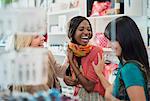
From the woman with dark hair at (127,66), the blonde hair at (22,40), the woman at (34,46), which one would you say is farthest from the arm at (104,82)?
the blonde hair at (22,40)

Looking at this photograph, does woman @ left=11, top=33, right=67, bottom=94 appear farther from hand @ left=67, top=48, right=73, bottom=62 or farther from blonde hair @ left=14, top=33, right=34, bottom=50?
hand @ left=67, top=48, right=73, bottom=62

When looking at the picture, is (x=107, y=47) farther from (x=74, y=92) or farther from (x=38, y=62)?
(x=38, y=62)

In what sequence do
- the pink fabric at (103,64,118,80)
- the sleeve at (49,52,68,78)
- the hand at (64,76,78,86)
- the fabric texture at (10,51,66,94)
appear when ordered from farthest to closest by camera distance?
the pink fabric at (103,64,118,80) → the hand at (64,76,78,86) → the sleeve at (49,52,68,78) → the fabric texture at (10,51,66,94)

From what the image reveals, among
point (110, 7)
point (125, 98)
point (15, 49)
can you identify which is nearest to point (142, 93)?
point (125, 98)

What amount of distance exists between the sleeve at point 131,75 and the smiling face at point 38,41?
382 mm

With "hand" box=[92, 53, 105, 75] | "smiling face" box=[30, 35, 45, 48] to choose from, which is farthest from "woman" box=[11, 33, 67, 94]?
"hand" box=[92, 53, 105, 75]

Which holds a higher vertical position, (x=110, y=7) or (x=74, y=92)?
(x=110, y=7)

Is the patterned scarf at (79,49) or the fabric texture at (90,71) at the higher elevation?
the patterned scarf at (79,49)

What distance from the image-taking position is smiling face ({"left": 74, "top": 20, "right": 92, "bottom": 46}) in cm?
95

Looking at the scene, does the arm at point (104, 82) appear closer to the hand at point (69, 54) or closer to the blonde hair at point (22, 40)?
the hand at point (69, 54)

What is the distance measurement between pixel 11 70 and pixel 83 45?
14.3 inches

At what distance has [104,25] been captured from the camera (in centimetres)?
110

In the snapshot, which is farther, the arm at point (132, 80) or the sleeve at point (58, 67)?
the arm at point (132, 80)

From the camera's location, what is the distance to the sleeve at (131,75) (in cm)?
99
